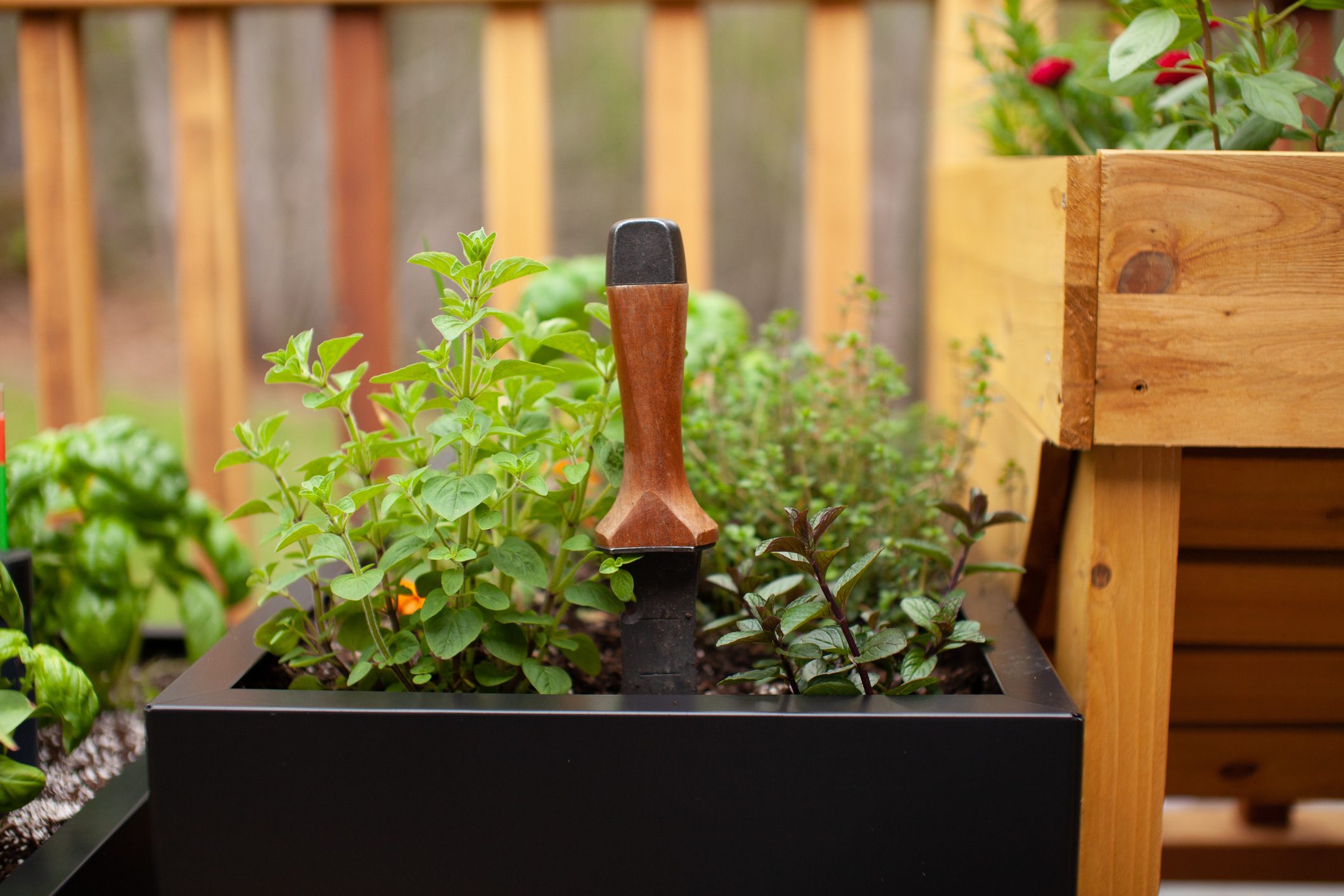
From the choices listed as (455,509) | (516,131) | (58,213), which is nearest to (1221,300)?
(455,509)

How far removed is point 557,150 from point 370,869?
10.6ft

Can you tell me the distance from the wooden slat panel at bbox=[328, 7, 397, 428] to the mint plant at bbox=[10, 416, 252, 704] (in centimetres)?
38

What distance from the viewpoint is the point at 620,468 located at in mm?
720

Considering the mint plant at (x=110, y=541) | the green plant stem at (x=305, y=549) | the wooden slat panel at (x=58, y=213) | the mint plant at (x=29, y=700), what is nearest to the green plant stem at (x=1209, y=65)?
the green plant stem at (x=305, y=549)

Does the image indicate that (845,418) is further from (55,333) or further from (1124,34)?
(55,333)

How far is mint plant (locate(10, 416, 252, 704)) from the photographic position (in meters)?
0.97

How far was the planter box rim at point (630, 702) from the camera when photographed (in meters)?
0.60

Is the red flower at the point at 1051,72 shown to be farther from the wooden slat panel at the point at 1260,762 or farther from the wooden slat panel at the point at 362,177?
the wooden slat panel at the point at 362,177

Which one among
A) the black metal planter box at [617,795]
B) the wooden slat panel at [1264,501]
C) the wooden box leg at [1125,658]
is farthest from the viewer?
the wooden slat panel at [1264,501]

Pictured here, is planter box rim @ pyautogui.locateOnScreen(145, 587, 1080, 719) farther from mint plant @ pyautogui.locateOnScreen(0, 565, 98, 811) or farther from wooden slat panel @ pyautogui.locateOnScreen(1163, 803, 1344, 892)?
wooden slat panel @ pyautogui.locateOnScreen(1163, 803, 1344, 892)

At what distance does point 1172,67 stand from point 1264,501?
372mm

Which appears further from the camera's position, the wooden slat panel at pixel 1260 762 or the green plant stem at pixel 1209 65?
the wooden slat panel at pixel 1260 762

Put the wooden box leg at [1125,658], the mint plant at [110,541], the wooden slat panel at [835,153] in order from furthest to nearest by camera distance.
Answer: the wooden slat panel at [835,153] → the mint plant at [110,541] → the wooden box leg at [1125,658]

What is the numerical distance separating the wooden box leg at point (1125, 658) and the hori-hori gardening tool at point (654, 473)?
0.90ft
